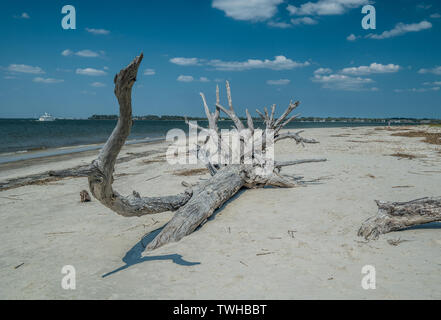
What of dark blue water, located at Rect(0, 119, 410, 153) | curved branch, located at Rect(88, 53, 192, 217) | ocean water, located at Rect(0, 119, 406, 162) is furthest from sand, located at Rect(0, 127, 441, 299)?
dark blue water, located at Rect(0, 119, 410, 153)

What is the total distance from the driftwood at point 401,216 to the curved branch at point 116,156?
2.90m

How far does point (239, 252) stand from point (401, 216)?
7.22ft

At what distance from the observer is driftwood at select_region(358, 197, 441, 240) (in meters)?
3.60

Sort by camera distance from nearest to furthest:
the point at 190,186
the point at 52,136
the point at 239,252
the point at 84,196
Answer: the point at 239,252, the point at 190,186, the point at 84,196, the point at 52,136

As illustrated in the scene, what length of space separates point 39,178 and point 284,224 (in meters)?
8.38

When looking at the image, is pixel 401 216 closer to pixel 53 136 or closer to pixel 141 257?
pixel 141 257

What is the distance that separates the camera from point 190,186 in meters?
4.75

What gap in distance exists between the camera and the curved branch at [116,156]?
2221mm

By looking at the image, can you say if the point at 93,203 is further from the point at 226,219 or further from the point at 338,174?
the point at 338,174

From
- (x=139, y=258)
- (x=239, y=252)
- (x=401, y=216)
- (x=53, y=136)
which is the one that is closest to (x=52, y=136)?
(x=53, y=136)

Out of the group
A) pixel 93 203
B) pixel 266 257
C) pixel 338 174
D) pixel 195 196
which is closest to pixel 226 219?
pixel 195 196

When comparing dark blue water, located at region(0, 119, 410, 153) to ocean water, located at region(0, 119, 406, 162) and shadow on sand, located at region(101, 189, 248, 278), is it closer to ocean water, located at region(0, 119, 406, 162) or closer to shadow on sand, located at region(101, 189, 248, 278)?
ocean water, located at region(0, 119, 406, 162)

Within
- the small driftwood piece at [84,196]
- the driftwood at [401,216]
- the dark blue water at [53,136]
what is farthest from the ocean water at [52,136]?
the driftwood at [401,216]
